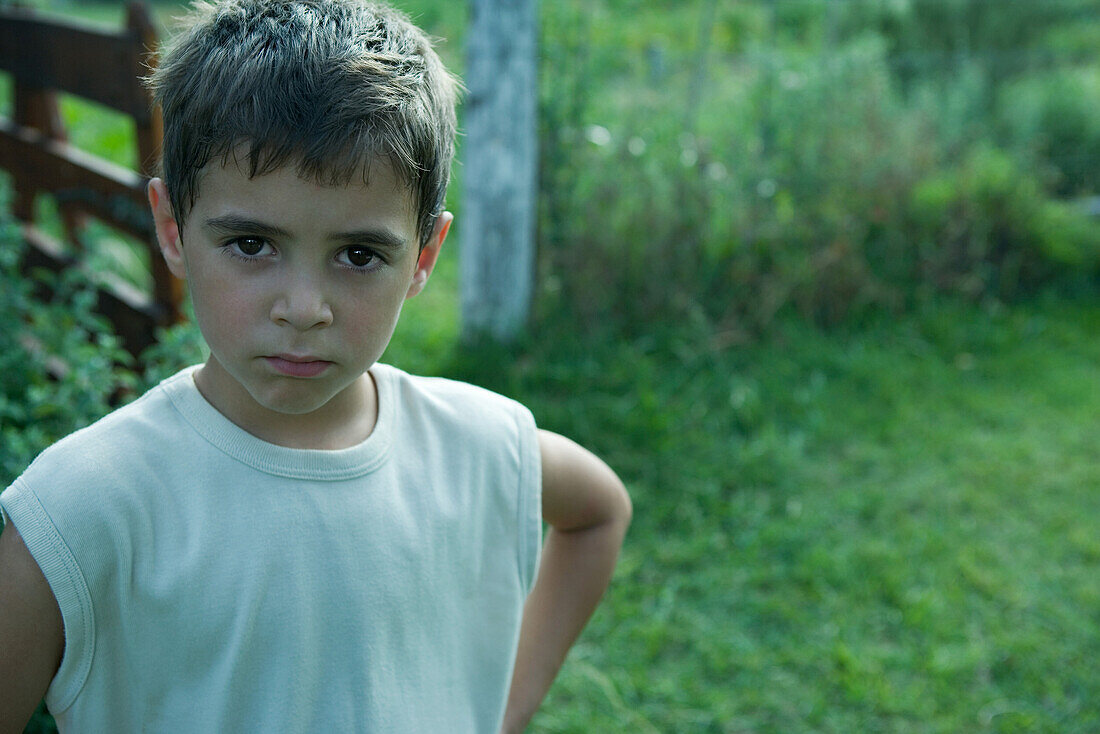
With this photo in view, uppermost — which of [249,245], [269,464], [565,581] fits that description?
[249,245]

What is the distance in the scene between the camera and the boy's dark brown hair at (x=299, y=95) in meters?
1.07

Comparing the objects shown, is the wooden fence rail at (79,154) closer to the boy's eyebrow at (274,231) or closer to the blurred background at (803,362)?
the blurred background at (803,362)

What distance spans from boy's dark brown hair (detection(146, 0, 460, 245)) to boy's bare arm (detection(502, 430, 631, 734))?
0.55 meters

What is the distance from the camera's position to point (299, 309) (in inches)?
42.6

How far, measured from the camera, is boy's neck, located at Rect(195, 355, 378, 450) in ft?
3.93

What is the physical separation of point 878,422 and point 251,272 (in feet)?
11.7

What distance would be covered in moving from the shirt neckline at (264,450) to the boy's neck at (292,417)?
0.02 meters

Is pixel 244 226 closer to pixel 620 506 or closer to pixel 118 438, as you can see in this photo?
pixel 118 438

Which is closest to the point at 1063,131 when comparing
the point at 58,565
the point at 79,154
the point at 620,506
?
the point at 79,154

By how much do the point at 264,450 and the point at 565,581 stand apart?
618mm

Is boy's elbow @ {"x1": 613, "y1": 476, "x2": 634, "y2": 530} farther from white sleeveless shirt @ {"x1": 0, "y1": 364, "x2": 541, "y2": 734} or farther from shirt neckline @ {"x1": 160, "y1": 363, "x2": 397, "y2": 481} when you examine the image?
shirt neckline @ {"x1": 160, "y1": 363, "x2": 397, "y2": 481}

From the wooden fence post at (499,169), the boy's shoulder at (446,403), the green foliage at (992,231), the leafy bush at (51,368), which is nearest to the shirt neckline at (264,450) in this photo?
the boy's shoulder at (446,403)

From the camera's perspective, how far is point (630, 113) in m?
4.77

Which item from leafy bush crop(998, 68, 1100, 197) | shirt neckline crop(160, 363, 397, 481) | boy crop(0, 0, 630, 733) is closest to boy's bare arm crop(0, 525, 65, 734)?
boy crop(0, 0, 630, 733)
